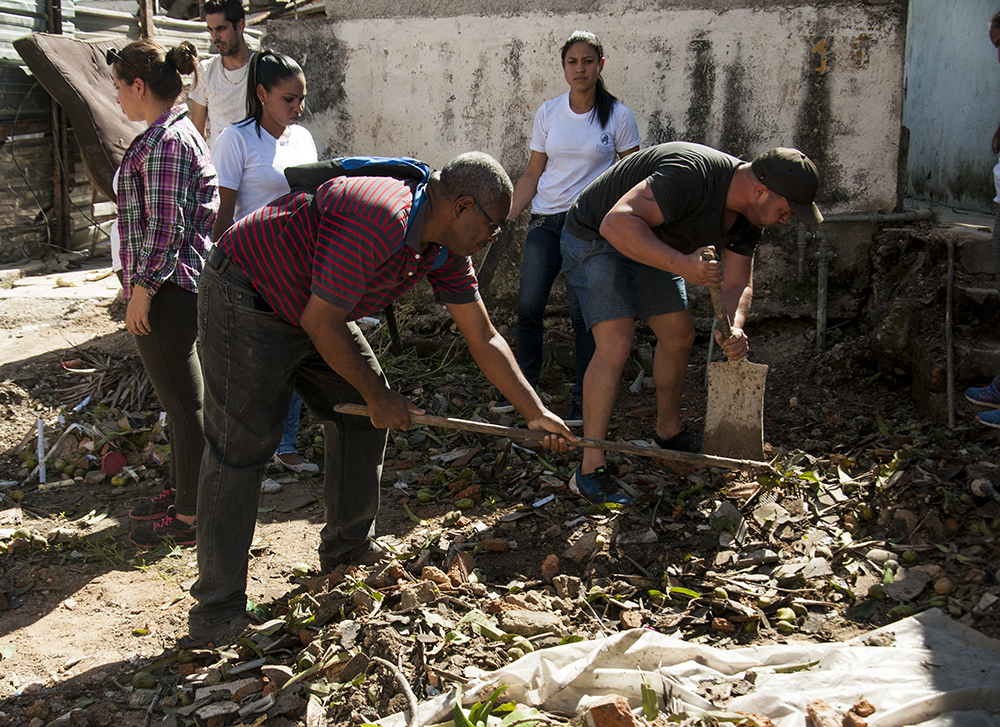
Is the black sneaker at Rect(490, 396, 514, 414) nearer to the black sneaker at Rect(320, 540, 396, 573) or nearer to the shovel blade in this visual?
the shovel blade

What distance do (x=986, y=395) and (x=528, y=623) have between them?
273 centimetres

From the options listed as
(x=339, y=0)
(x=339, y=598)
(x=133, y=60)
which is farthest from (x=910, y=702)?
(x=339, y=0)

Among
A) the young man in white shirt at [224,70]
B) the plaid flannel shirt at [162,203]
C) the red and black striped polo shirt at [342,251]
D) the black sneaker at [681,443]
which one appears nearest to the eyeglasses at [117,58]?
the plaid flannel shirt at [162,203]

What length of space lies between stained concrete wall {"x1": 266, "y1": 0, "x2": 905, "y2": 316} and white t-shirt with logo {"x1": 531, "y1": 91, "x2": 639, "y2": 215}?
3.33ft

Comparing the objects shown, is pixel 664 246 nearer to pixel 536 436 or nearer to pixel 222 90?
pixel 536 436

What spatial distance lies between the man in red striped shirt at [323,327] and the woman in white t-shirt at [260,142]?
125 cm

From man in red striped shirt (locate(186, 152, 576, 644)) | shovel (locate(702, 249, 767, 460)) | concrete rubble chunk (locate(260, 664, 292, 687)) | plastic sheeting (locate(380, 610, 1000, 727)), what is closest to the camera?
plastic sheeting (locate(380, 610, 1000, 727))

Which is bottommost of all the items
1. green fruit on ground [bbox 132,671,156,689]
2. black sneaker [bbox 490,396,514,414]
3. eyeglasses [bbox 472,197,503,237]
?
green fruit on ground [bbox 132,671,156,689]

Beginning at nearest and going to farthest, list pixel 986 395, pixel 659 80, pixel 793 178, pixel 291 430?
pixel 793 178 → pixel 986 395 → pixel 291 430 → pixel 659 80

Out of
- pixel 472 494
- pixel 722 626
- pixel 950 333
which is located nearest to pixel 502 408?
pixel 472 494

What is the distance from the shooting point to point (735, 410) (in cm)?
364

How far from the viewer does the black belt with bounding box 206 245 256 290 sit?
267 cm

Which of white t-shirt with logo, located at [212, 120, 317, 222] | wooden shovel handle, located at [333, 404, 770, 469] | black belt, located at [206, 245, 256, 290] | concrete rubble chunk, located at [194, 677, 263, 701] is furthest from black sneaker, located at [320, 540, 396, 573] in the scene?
white t-shirt with logo, located at [212, 120, 317, 222]

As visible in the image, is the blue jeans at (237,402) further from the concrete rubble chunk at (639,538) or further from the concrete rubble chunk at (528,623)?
the concrete rubble chunk at (639,538)
